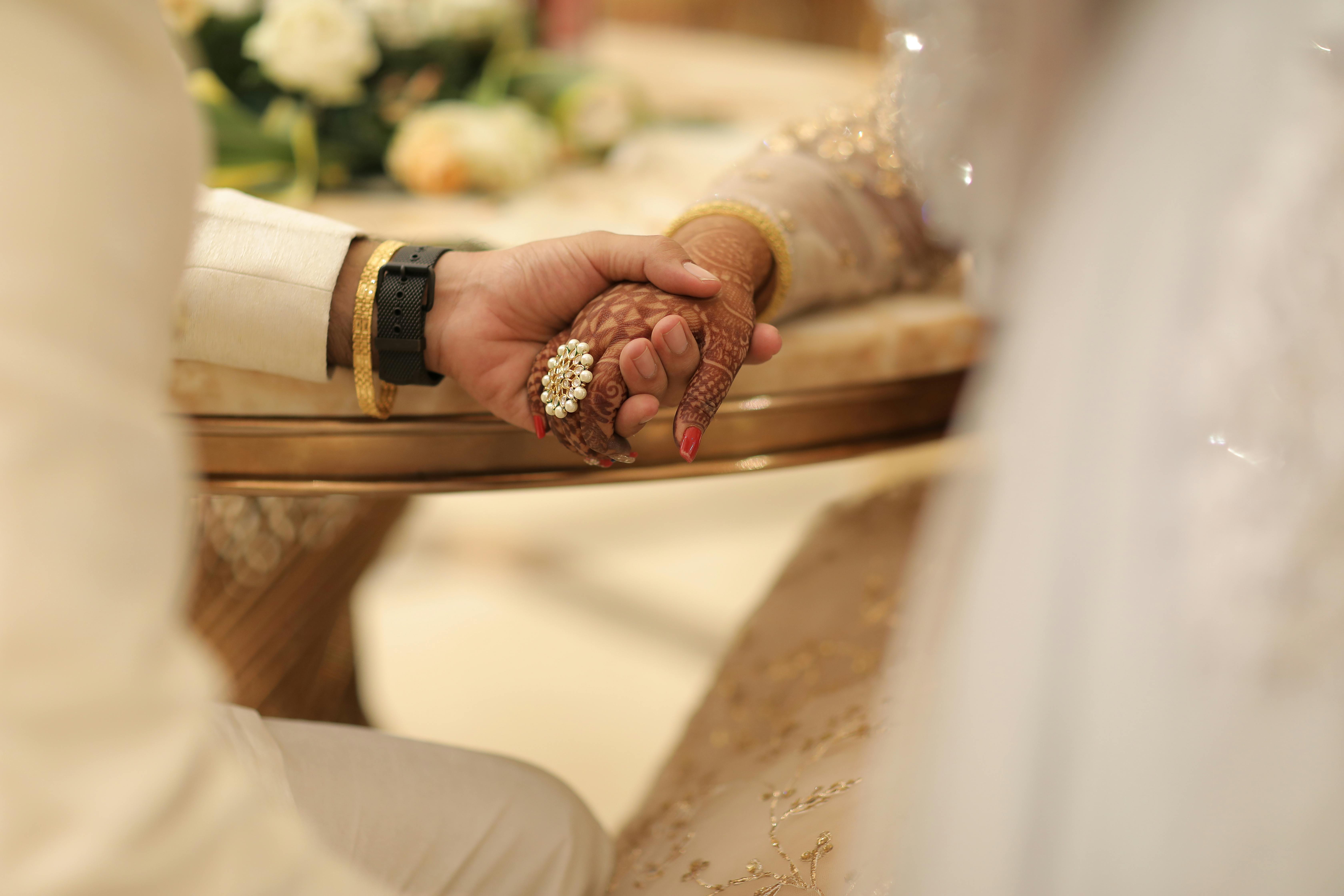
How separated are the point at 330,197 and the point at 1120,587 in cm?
88

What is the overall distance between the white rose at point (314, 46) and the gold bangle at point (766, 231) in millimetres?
498

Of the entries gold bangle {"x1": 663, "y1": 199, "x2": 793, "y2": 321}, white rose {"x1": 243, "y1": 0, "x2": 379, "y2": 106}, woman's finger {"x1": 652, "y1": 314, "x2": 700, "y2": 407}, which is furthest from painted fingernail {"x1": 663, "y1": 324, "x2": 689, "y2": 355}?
white rose {"x1": 243, "y1": 0, "x2": 379, "y2": 106}

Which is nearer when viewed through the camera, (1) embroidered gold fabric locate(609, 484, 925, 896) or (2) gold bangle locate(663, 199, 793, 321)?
(1) embroidered gold fabric locate(609, 484, 925, 896)

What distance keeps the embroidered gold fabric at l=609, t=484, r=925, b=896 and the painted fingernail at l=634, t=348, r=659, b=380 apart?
0.72ft

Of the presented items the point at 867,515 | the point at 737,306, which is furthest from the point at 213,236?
the point at 867,515

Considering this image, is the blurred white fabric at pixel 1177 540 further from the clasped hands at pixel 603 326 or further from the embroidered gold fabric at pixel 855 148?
the embroidered gold fabric at pixel 855 148

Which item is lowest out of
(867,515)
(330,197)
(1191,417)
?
(867,515)

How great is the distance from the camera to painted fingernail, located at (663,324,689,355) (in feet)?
1.68

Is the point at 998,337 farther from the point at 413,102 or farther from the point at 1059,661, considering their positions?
the point at 413,102

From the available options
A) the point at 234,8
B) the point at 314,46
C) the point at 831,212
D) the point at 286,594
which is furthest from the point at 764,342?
the point at 286,594

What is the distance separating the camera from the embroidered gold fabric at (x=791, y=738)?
50 cm

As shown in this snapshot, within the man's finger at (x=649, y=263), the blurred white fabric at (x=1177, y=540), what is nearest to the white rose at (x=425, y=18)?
the man's finger at (x=649, y=263)

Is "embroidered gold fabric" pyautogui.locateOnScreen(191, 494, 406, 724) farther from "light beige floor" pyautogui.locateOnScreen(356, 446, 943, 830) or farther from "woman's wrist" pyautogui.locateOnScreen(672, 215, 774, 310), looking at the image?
"woman's wrist" pyautogui.locateOnScreen(672, 215, 774, 310)

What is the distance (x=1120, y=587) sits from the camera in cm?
31
